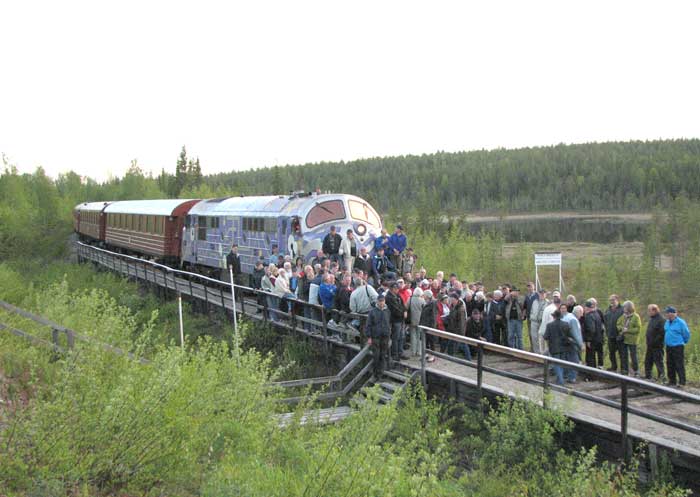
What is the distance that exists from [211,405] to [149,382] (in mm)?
1071

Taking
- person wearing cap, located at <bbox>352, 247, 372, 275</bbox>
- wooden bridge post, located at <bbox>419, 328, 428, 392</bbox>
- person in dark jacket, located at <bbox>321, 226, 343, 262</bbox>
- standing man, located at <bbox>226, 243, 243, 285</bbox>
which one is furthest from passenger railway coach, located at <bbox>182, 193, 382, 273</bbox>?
wooden bridge post, located at <bbox>419, 328, 428, 392</bbox>

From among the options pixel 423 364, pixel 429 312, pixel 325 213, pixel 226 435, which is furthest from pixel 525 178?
pixel 226 435

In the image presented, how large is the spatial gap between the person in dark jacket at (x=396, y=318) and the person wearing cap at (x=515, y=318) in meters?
2.23

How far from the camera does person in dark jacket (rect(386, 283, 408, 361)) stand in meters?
→ 12.7

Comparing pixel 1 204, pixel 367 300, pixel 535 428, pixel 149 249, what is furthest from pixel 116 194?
pixel 535 428

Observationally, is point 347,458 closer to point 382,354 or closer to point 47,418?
point 47,418

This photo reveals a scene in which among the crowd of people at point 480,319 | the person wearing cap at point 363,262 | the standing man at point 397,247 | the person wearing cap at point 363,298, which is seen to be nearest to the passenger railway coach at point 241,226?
the standing man at point 397,247

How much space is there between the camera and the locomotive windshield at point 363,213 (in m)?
20.6

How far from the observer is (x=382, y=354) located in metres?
12.8

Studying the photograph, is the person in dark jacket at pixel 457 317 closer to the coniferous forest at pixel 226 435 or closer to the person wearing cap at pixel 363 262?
the coniferous forest at pixel 226 435

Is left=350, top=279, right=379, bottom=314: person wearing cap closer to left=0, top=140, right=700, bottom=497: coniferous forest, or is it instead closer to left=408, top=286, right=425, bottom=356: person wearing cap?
left=408, top=286, right=425, bottom=356: person wearing cap

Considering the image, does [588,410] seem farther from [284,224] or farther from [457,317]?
[284,224]

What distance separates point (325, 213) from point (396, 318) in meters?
7.67

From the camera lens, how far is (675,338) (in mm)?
11391
